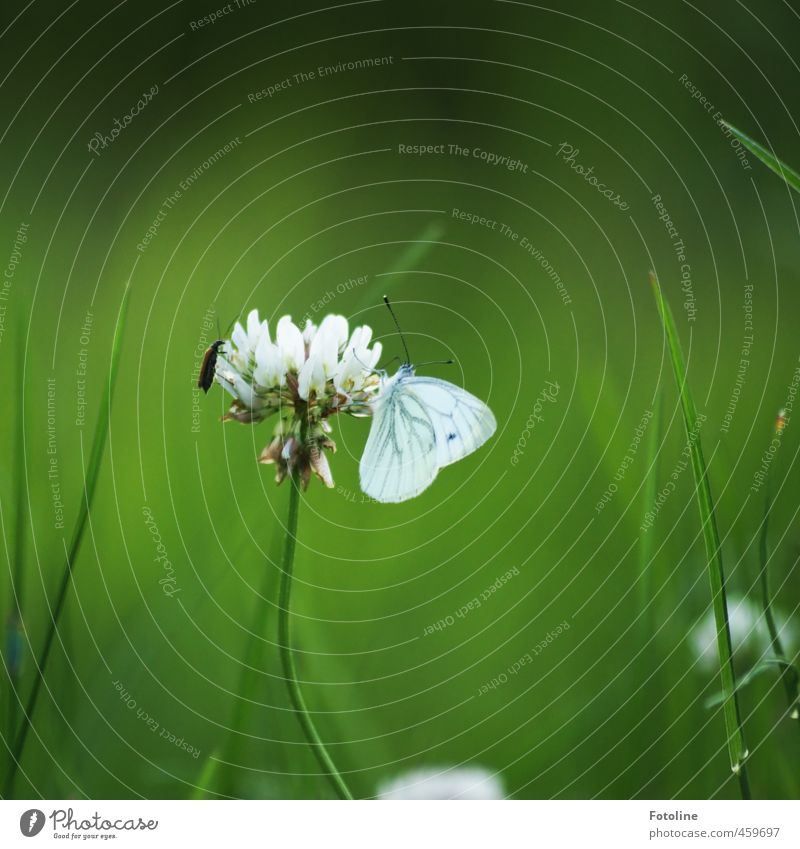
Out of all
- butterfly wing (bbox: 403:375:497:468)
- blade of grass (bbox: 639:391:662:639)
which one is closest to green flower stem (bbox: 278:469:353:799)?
butterfly wing (bbox: 403:375:497:468)

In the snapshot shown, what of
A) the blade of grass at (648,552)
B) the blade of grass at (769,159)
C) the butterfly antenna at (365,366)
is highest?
the blade of grass at (769,159)

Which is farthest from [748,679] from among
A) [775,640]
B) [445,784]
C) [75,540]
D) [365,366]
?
[75,540]

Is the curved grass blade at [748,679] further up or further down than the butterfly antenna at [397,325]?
further down

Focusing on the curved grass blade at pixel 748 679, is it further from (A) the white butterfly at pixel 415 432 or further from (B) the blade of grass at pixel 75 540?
(B) the blade of grass at pixel 75 540

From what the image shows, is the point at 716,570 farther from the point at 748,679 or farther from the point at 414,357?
the point at 414,357
